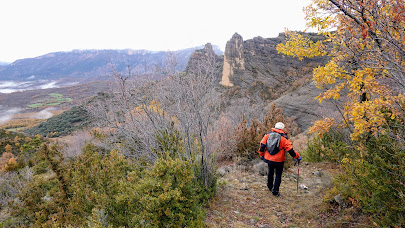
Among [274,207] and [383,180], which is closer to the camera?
[383,180]

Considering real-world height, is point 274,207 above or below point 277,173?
below

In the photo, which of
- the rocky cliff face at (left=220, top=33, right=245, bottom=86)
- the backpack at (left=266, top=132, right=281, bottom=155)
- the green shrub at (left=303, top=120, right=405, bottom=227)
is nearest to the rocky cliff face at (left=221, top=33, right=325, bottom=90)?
the rocky cliff face at (left=220, top=33, right=245, bottom=86)

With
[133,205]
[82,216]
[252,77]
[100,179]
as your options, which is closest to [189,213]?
[133,205]

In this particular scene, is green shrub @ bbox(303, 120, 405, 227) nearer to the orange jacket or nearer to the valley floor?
the valley floor

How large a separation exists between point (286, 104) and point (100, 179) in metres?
31.7

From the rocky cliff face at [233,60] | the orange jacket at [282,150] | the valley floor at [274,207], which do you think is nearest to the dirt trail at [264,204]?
the valley floor at [274,207]

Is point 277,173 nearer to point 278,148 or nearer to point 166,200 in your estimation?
point 278,148

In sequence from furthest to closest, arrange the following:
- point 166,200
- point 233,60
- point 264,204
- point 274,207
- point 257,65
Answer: point 257,65 → point 233,60 → point 264,204 → point 274,207 → point 166,200

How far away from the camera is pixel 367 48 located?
10.2 ft

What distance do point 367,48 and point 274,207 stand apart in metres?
3.30

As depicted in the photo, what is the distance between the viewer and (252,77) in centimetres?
4962

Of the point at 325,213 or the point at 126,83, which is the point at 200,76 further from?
the point at 325,213

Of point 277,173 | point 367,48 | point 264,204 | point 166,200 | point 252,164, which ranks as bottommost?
point 252,164

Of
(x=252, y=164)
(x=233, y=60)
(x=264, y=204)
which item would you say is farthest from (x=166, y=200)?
(x=233, y=60)
